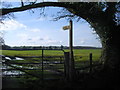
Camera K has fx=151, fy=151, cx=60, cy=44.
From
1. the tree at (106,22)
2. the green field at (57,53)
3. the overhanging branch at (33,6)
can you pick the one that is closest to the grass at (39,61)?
the green field at (57,53)

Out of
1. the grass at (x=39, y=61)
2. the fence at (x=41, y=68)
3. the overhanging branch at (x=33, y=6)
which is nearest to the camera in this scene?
the grass at (x=39, y=61)

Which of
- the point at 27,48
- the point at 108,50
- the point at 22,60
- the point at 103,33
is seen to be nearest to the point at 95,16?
the point at 103,33

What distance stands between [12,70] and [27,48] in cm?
104

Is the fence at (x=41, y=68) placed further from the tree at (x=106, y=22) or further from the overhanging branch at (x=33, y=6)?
the overhanging branch at (x=33, y=6)

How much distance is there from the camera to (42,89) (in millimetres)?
4297

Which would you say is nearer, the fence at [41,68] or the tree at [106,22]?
the fence at [41,68]

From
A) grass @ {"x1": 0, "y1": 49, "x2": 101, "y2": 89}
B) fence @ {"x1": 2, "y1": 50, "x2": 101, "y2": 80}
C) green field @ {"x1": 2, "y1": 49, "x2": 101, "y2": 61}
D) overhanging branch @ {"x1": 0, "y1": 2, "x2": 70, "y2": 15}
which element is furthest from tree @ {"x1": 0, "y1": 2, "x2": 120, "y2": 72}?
fence @ {"x1": 2, "y1": 50, "x2": 101, "y2": 80}

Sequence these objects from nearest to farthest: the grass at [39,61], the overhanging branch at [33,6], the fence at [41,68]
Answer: the grass at [39,61]
the fence at [41,68]
the overhanging branch at [33,6]

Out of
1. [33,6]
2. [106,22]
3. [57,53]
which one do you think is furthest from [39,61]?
[106,22]

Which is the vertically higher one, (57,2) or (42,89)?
(57,2)

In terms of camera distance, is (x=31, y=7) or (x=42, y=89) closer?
(x=42, y=89)

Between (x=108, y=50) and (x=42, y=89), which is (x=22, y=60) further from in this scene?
(x=108, y=50)

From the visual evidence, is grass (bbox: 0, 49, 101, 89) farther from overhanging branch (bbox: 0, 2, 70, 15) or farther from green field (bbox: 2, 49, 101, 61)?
overhanging branch (bbox: 0, 2, 70, 15)

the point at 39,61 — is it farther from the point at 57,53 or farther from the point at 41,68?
the point at 57,53
